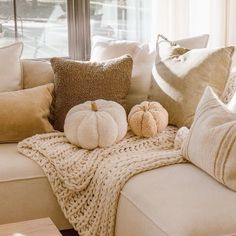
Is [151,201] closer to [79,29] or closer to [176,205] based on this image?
[176,205]

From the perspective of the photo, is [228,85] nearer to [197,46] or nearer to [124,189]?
[197,46]

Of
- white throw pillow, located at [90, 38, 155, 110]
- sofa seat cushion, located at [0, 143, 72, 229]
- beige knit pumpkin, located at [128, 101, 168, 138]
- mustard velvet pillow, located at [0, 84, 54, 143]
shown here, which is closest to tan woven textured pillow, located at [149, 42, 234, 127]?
beige knit pumpkin, located at [128, 101, 168, 138]

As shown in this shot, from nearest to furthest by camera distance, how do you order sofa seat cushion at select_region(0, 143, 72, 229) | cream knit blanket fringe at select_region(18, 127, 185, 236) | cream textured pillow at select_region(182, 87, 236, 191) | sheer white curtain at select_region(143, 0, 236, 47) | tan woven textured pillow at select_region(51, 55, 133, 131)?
cream textured pillow at select_region(182, 87, 236, 191)
cream knit blanket fringe at select_region(18, 127, 185, 236)
sofa seat cushion at select_region(0, 143, 72, 229)
tan woven textured pillow at select_region(51, 55, 133, 131)
sheer white curtain at select_region(143, 0, 236, 47)

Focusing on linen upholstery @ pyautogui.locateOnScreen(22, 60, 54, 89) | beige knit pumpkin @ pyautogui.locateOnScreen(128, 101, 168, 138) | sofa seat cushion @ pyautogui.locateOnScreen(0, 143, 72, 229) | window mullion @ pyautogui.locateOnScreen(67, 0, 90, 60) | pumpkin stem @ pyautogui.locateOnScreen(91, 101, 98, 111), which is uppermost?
window mullion @ pyautogui.locateOnScreen(67, 0, 90, 60)

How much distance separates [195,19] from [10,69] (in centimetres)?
127

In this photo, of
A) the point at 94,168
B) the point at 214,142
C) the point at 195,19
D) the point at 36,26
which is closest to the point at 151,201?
the point at 214,142

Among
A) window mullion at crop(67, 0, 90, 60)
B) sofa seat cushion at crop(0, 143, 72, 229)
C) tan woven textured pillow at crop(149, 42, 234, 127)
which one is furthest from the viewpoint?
window mullion at crop(67, 0, 90, 60)

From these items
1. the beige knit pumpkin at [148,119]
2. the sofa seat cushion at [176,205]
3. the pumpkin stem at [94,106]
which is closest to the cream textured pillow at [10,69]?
the pumpkin stem at [94,106]

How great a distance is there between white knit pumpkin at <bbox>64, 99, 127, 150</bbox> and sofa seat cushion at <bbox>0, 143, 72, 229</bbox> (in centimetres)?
23

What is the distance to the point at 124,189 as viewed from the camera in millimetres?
1937

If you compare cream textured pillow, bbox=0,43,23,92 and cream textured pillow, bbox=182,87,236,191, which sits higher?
cream textured pillow, bbox=0,43,23,92

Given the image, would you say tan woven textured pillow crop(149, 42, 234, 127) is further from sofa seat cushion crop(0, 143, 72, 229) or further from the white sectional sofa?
sofa seat cushion crop(0, 143, 72, 229)

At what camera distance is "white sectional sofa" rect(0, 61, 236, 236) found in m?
1.58

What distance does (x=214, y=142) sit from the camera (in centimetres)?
185
